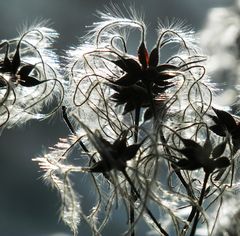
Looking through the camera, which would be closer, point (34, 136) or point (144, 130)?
point (144, 130)

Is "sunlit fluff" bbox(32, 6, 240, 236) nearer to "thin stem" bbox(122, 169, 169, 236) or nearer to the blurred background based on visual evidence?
"thin stem" bbox(122, 169, 169, 236)

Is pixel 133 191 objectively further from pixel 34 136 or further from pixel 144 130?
pixel 34 136

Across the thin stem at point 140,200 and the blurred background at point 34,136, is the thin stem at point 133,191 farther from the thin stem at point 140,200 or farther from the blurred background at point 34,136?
the blurred background at point 34,136

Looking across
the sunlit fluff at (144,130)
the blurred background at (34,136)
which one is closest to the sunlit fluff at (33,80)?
the sunlit fluff at (144,130)

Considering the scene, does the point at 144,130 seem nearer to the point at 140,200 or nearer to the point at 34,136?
the point at 140,200

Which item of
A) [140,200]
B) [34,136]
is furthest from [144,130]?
[34,136]

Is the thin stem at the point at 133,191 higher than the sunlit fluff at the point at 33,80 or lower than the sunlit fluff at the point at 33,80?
lower

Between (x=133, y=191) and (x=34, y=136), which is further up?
(x=34, y=136)

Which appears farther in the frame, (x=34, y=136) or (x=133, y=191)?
(x=34, y=136)

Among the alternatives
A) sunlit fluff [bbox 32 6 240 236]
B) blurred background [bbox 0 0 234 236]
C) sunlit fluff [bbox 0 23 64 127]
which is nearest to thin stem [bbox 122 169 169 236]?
sunlit fluff [bbox 32 6 240 236]
